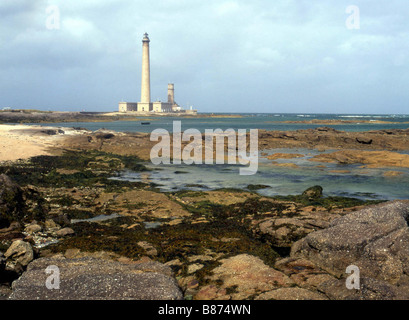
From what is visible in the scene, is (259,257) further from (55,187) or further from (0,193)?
(55,187)

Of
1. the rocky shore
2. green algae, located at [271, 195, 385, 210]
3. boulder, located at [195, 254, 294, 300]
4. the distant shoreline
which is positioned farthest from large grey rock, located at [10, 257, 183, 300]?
the distant shoreline

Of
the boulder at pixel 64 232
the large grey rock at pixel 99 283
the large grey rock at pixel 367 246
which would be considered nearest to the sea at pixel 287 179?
the boulder at pixel 64 232

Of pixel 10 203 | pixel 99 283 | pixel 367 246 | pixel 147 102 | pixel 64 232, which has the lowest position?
pixel 64 232

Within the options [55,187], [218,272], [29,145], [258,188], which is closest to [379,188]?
[258,188]

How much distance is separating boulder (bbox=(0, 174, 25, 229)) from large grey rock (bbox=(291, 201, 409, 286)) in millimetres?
8813

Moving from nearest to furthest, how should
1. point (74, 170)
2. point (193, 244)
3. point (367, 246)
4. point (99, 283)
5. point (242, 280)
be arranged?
point (99, 283), point (242, 280), point (367, 246), point (193, 244), point (74, 170)

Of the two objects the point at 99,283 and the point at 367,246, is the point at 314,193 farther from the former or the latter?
the point at 99,283

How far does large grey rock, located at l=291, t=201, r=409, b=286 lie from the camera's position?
7152 mm

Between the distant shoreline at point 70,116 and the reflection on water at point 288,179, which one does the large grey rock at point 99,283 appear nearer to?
the reflection on water at point 288,179

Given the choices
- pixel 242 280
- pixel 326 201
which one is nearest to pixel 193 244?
pixel 242 280

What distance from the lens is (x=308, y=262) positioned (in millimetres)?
8109

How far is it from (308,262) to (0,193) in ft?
34.2

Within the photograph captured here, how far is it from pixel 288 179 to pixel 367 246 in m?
14.0

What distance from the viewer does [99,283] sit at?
6.37m
